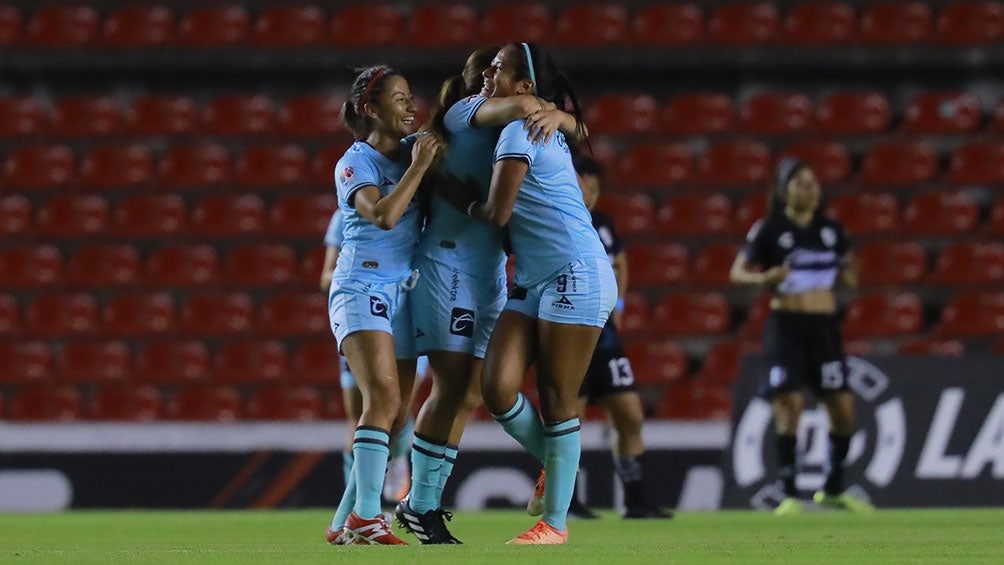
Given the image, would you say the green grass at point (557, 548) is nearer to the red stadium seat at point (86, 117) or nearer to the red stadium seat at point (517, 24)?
the red stadium seat at point (86, 117)

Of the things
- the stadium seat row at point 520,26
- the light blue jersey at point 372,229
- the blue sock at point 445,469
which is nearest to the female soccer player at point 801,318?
the blue sock at point 445,469

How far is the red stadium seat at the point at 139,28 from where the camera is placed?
15.4 metres

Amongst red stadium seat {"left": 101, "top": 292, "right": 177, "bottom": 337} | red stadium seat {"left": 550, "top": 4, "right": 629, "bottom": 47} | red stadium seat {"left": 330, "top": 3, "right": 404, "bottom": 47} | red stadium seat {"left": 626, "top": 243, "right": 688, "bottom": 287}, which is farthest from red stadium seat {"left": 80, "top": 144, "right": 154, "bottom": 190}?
red stadium seat {"left": 626, "top": 243, "right": 688, "bottom": 287}

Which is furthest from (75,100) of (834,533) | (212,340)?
(834,533)

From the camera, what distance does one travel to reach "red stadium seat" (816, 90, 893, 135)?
14.5 metres

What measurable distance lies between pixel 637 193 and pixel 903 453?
4.26 m

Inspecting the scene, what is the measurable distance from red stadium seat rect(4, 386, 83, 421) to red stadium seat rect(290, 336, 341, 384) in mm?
1897

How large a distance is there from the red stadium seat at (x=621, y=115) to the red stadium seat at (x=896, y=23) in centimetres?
216

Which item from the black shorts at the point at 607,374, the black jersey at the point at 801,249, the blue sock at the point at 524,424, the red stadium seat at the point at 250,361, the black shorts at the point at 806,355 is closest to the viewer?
the blue sock at the point at 524,424

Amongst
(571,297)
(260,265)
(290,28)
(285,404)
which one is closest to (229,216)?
(260,265)

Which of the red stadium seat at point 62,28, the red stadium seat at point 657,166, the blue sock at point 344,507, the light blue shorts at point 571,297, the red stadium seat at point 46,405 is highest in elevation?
the red stadium seat at point 62,28

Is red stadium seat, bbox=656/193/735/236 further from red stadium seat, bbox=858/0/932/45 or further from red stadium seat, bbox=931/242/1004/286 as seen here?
red stadium seat, bbox=858/0/932/45

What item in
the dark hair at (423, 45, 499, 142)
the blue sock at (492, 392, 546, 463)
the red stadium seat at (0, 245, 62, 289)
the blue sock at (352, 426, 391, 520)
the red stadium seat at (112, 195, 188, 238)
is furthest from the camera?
the red stadium seat at (112, 195, 188, 238)

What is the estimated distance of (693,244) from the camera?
45.6ft
